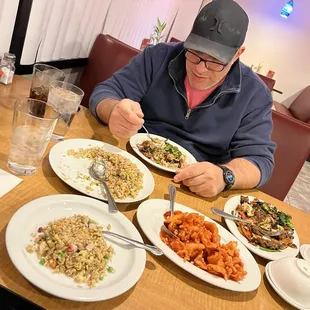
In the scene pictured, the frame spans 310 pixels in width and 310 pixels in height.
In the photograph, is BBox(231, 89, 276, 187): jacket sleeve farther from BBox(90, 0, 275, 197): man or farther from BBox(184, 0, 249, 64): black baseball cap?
BBox(184, 0, 249, 64): black baseball cap

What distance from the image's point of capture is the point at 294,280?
0.96m

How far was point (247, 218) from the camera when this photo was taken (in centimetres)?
129

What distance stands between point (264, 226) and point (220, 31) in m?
0.79

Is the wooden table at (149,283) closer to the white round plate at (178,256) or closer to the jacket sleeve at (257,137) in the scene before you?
the white round plate at (178,256)

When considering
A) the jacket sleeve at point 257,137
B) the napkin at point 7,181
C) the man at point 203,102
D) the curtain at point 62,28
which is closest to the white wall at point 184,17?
the curtain at point 62,28

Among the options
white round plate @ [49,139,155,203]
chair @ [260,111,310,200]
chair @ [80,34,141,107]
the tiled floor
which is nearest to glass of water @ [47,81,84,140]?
white round plate @ [49,139,155,203]

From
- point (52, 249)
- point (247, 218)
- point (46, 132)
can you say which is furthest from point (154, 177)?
point (52, 249)

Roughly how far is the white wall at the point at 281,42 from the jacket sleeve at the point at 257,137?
18.7 ft

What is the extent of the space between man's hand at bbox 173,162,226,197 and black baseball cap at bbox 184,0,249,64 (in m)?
0.46

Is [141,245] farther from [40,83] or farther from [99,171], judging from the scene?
[40,83]

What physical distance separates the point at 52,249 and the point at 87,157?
0.51 meters

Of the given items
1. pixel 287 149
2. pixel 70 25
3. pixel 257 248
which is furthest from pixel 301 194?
pixel 257 248

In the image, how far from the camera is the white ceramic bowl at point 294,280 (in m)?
0.94

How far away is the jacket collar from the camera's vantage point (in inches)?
68.9
